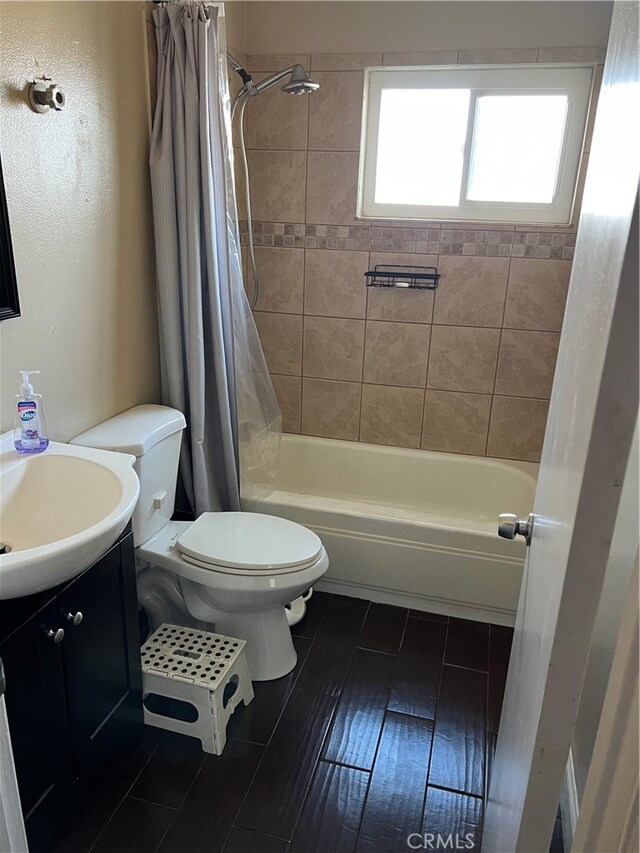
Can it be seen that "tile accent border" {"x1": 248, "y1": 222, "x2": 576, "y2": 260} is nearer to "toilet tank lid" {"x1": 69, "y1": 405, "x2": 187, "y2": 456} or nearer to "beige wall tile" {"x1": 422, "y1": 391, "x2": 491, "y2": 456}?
"beige wall tile" {"x1": 422, "y1": 391, "x2": 491, "y2": 456}

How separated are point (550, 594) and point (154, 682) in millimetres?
1349

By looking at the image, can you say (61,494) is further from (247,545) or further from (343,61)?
(343,61)

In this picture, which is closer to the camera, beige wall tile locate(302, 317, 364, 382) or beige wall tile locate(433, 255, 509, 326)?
beige wall tile locate(433, 255, 509, 326)

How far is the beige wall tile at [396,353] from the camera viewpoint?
2781mm

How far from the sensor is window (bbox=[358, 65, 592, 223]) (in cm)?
246

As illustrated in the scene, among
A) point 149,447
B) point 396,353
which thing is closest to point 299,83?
point 396,353

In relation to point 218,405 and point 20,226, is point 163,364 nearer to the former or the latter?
point 218,405

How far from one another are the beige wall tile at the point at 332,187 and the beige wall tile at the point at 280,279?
20 centimetres

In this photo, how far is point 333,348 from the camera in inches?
114

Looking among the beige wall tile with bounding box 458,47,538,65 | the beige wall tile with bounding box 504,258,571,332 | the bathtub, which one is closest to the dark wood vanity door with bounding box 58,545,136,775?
the bathtub

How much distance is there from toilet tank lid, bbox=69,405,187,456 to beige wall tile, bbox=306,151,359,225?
4.02 feet

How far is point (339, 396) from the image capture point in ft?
9.74

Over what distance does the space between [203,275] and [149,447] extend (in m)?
0.65

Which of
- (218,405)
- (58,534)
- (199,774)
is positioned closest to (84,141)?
(218,405)
